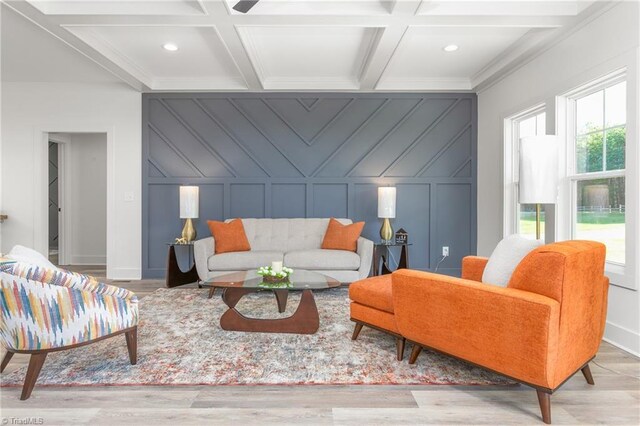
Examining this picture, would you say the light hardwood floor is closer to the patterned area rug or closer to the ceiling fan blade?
the patterned area rug

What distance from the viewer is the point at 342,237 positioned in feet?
13.7

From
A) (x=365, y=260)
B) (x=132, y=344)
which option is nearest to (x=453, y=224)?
(x=365, y=260)

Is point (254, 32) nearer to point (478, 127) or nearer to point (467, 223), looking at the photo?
point (478, 127)

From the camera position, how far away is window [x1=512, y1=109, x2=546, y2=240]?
3.71m

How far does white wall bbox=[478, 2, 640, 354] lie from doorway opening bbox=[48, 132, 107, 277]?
605 centimetres

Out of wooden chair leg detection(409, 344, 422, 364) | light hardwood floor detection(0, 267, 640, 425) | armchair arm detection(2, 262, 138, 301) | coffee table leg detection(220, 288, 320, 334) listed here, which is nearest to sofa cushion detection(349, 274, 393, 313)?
wooden chair leg detection(409, 344, 422, 364)

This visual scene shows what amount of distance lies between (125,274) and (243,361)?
3364 mm

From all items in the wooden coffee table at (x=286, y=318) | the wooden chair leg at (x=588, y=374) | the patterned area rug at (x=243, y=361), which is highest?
the wooden coffee table at (x=286, y=318)

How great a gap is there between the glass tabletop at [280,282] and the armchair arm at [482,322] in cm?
77

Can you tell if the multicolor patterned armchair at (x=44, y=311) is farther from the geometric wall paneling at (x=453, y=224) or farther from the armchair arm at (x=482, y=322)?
the geometric wall paneling at (x=453, y=224)

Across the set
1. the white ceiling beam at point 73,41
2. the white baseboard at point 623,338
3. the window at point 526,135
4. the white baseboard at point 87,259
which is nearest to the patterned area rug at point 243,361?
the white baseboard at point 623,338

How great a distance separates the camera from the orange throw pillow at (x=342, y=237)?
4.14 m

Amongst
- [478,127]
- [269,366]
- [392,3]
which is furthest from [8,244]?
[478,127]

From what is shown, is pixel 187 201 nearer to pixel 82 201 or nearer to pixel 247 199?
pixel 247 199
